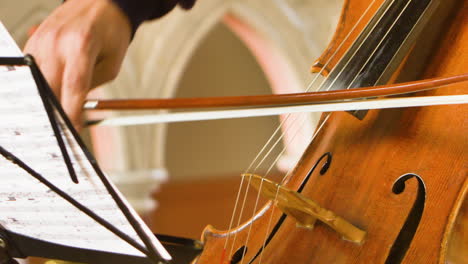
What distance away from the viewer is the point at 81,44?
0.70 metres

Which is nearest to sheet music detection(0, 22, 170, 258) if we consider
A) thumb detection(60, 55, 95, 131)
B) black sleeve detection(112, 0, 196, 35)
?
thumb detection(60, 55, 95, 131)

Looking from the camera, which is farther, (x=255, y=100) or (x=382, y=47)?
(x=382, y=47)

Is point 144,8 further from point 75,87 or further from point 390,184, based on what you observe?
point 390,184

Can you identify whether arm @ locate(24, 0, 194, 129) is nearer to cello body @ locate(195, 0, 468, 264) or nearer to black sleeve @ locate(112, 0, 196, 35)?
black sleeve @ locate(112, 0, 196, 35)

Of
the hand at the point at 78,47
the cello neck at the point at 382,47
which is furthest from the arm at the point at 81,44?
the cello neck at the point at 382,47

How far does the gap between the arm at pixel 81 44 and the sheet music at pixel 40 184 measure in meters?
0.04

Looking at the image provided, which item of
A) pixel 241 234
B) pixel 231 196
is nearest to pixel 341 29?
pixel 241 234

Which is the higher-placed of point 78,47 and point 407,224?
point 78,47

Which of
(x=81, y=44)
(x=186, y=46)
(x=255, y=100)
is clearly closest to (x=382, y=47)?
(x=255, y=100)

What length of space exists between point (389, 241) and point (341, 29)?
498mm

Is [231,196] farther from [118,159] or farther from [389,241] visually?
[389,241]

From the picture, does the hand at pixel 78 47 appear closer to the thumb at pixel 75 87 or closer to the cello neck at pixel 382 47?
the thumb at pixel 75 87

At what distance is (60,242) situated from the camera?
0.79m

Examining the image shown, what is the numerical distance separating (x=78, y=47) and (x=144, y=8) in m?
0.19
